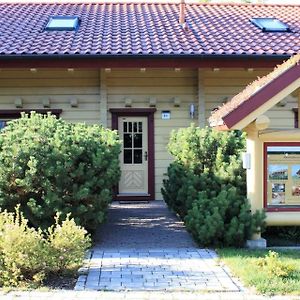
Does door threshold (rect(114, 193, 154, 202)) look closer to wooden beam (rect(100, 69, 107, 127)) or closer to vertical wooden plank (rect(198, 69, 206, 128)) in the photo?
wooden beam (rect(100, 69, 107, 127))

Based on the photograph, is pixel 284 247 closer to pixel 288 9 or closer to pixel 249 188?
pixel 249 188

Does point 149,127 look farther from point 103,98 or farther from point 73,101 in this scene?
point 73,101

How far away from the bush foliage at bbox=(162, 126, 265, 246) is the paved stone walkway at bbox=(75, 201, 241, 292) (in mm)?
382

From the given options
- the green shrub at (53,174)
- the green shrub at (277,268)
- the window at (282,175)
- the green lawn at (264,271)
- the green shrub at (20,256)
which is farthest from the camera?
the window at (282,175)

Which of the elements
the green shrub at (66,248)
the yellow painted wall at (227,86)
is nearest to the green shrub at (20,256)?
the green shrub at (66,248)

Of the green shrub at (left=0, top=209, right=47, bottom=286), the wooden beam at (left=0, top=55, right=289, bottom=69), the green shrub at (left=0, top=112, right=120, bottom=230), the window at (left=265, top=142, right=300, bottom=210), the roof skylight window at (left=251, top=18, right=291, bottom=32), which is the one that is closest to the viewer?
the green shrub at (left=0, top=209, right=47, bottom=286)

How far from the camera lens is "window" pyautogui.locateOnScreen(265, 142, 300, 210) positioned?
27.3 feet

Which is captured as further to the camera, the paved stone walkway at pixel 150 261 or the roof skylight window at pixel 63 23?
the roof skylight window at pixel 63 23

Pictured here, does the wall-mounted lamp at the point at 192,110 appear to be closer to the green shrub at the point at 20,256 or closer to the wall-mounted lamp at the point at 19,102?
the wall-mounted lamp at the point at 19,102

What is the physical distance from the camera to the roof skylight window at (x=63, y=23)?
1427cm

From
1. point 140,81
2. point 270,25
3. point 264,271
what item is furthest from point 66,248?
point 270,25

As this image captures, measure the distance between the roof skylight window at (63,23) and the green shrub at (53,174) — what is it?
20.9 ft

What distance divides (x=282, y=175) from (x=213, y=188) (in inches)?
47.5

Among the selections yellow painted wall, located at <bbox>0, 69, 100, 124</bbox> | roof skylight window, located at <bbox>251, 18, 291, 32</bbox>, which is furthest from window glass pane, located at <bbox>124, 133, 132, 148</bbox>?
roof skylight window, located at <bbox>251, 18, 291, 32</bbox>
